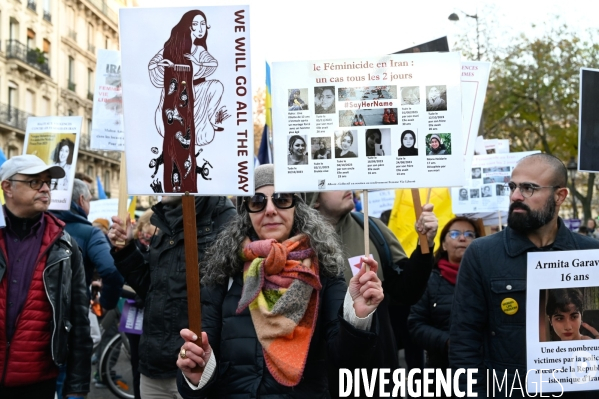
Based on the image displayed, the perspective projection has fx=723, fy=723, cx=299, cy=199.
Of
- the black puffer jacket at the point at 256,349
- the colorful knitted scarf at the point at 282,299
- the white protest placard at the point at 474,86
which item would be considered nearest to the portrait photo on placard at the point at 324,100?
the colorful knitted scarf at the point at 282,299

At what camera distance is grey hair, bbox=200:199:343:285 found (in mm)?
3230

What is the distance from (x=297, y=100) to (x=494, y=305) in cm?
129

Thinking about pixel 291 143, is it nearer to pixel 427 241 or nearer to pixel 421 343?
pixel 427 241

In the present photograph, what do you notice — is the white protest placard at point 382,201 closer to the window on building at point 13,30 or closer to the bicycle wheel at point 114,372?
the bicycle wheel at point 114,372

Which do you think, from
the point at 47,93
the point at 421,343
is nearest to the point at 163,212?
Answer: the point at 421,343

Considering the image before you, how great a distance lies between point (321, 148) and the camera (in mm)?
3244

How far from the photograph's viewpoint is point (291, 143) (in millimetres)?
3244

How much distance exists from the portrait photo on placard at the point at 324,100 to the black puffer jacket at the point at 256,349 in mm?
755

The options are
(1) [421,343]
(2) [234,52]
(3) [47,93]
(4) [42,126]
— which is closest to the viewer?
(2) [234,52]

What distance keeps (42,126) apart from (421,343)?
3.77 meters

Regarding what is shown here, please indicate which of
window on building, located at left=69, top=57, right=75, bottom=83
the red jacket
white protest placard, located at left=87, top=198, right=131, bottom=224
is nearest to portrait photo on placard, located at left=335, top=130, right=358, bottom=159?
the red jacket

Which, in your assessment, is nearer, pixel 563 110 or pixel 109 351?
pixel 109 351

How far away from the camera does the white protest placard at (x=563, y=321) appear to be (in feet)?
10.2

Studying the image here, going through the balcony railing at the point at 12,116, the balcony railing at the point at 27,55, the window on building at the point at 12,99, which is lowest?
the balcony railing at the point at 12,116
